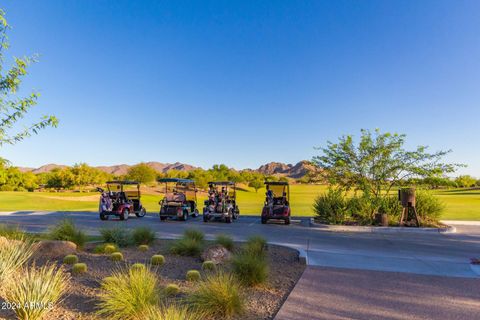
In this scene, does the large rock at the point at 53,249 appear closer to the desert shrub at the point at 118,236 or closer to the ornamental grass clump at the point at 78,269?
the desert shrub at the point at 118,236

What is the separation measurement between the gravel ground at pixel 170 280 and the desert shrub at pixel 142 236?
19.2 inches

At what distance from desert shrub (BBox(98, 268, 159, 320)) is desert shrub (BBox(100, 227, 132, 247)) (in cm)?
394

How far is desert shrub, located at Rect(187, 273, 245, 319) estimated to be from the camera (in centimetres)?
384

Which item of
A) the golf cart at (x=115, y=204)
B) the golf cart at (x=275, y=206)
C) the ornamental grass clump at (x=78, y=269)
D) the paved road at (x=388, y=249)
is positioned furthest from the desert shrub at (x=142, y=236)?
the golf cart at (x=115, y=204)

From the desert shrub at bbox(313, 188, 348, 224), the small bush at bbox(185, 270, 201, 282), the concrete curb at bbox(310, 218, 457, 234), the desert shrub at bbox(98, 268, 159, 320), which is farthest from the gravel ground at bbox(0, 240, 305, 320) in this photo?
the desert shrub at bbox(313, 188, 348, 224)

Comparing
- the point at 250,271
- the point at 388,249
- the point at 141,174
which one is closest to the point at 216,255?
the point at 250,271

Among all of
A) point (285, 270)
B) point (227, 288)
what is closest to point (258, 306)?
point (227, 288)

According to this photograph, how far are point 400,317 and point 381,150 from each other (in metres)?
11.6

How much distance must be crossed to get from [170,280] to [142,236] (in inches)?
136

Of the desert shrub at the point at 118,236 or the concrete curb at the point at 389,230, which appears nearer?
the desert shrub at the point at 118,236

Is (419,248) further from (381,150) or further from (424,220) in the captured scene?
(381,150)

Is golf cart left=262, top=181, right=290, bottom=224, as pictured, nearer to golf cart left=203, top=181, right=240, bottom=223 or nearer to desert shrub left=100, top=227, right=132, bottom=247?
golf cart left=203, top=181, right=240, bottom=223

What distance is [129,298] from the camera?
3.76 m

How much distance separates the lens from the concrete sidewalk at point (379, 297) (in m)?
4.03
